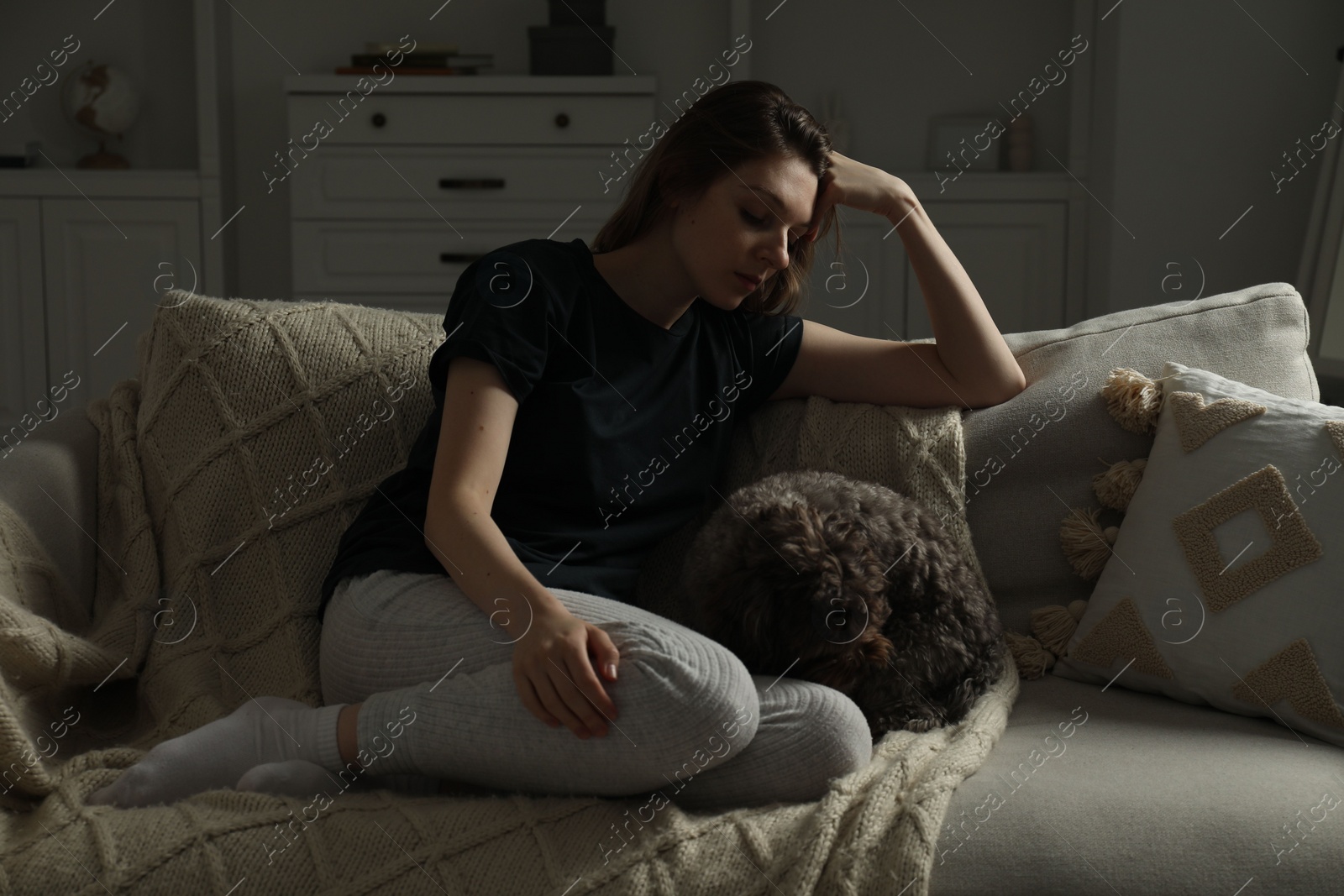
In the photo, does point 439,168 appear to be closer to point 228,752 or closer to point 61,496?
point 61,496

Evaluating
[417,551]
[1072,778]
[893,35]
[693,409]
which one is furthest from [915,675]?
[893,35]

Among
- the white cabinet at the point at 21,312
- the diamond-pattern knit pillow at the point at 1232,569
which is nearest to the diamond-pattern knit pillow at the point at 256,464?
the diamond-pattern knit pillow at the point at 1232,569

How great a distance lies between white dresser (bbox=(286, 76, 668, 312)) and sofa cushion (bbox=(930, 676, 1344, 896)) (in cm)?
236

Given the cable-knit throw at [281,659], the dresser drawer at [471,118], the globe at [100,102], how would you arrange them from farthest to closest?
the globe at [100,102]
the dresser drawer at [471,118]
the cable-knit throw at [281,659]

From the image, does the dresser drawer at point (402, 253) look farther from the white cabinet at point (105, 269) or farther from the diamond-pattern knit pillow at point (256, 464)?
the diamond-pattern knit pillow at point (256, 464)

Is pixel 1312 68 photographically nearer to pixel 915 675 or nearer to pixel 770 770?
pixel 915 675

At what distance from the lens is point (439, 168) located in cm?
314

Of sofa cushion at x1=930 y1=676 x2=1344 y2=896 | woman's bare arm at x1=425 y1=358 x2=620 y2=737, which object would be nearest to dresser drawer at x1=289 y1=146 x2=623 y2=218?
woman's bare arm at x1=425 y1=358 x2=620 y2=737

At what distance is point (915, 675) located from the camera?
3.69 feet

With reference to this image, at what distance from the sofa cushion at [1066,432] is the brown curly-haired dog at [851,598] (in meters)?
0.15

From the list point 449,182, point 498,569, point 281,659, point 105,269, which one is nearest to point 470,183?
point 449,182

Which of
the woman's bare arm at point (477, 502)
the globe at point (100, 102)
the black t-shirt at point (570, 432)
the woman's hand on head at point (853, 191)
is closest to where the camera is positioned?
the woman's bare arm at point (477, 502)

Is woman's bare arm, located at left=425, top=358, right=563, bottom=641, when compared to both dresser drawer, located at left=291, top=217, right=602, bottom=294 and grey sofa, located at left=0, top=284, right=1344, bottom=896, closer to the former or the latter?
grey sofa, located at left=0, top=284, right=1344, bottom=896

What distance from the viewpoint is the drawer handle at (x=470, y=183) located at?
3.13m
